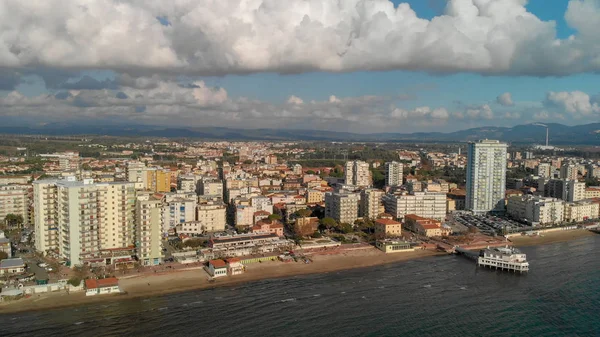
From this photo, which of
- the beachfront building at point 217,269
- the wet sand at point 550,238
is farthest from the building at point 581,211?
the beachfront building at point 217,269

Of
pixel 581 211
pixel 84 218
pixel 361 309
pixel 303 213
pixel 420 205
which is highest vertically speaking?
pixel 84 218

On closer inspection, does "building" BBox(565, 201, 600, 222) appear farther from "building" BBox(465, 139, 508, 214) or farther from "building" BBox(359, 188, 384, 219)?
"building" BBox(359, 188, 384, 219)

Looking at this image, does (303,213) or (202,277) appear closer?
(202,277)

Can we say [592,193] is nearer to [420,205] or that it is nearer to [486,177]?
[486,177]

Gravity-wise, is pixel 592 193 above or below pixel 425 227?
above

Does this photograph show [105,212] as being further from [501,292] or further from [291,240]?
[501,292]

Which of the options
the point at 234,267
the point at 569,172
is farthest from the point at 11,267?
the point at 569,172

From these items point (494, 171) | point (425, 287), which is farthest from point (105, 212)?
point (494, 171)
